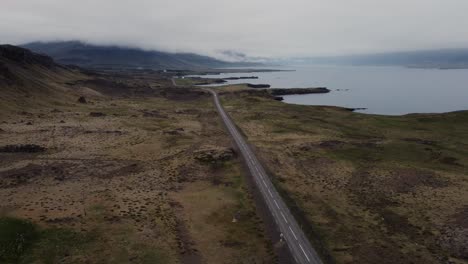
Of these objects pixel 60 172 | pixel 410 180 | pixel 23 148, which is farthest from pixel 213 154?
pixel 23 148

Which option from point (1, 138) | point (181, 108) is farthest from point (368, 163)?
point (181, 108)

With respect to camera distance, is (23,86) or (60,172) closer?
(60,172)

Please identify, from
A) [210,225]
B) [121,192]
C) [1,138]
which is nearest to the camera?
[210,225]

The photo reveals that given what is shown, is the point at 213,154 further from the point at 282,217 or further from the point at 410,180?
the point at 410,180

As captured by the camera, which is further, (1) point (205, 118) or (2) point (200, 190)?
(1) point (205, 118)

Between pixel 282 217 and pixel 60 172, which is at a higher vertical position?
pixel 282 217

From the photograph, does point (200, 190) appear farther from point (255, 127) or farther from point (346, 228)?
point (255, 127)
